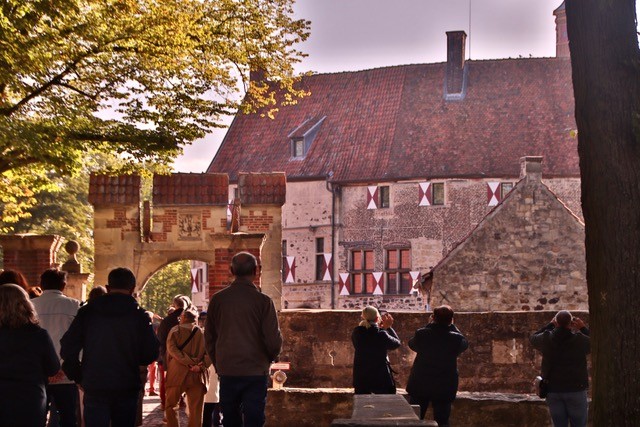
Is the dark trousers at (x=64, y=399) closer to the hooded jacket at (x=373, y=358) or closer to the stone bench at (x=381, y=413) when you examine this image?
the stone bench at (x=381, y=413)

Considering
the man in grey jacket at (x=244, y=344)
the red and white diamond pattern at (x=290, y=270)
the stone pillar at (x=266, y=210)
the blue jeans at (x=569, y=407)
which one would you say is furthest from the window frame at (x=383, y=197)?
the man in grey jacket at (x=244, y=344)

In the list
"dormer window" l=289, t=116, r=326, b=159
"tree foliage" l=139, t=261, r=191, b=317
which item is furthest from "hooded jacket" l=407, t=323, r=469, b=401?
"tree foliage" l=139, t=261, r=191, b=317

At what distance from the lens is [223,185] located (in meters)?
19.2

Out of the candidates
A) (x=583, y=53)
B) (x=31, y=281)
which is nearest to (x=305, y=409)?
(x=31, y=281)

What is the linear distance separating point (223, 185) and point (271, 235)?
96 centimetres

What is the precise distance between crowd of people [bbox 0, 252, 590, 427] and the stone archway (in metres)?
4.89

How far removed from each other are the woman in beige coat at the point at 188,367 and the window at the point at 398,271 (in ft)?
121

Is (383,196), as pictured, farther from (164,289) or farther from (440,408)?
(440,408)

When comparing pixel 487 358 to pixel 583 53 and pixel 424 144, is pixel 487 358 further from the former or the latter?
pixel 424 144

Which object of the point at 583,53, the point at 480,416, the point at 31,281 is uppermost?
the point at 583,53

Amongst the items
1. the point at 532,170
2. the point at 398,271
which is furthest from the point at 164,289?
the point at 532,170

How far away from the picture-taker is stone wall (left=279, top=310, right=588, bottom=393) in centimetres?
1777

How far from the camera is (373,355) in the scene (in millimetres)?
12453

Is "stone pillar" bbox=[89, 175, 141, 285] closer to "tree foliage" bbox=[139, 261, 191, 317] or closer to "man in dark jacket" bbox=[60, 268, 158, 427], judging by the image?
"man in dark jacket" bbox=[60, 268, 158, 427]
